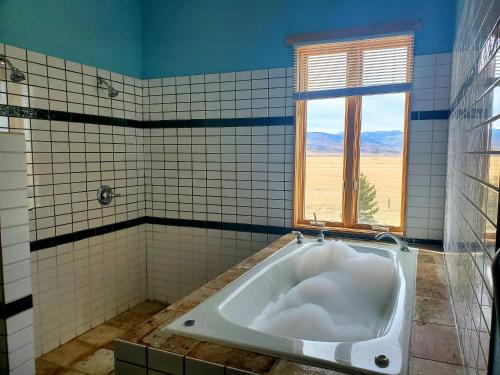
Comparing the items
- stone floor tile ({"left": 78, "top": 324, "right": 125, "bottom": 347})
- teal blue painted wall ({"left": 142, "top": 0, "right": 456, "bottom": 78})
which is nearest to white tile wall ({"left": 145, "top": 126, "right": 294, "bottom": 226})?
teal blue painted wall ({"left": 142, "top": 0, "right": 456, "bottom": 78})

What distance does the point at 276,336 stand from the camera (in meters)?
1.32

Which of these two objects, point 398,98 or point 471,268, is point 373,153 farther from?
point 471,268

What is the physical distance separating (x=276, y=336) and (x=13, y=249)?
1.28 metres

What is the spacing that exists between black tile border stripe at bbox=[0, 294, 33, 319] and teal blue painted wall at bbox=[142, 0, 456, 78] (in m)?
2.15

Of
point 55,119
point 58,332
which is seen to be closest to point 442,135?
point 55,119

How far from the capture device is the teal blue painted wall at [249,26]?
2.42m

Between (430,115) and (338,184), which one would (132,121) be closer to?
(338,184)

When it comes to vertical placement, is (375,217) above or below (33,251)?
above

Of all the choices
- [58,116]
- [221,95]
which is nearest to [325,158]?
[221,95]

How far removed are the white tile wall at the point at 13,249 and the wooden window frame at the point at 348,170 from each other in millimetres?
1863

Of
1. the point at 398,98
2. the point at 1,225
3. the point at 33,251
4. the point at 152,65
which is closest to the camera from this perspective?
the point at 1,225

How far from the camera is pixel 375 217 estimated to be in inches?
108

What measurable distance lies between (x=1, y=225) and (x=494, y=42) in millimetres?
1904

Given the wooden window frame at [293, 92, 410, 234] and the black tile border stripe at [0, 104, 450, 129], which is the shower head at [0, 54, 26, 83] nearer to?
the black tile border stripe at [0, 104, 450, 129]
